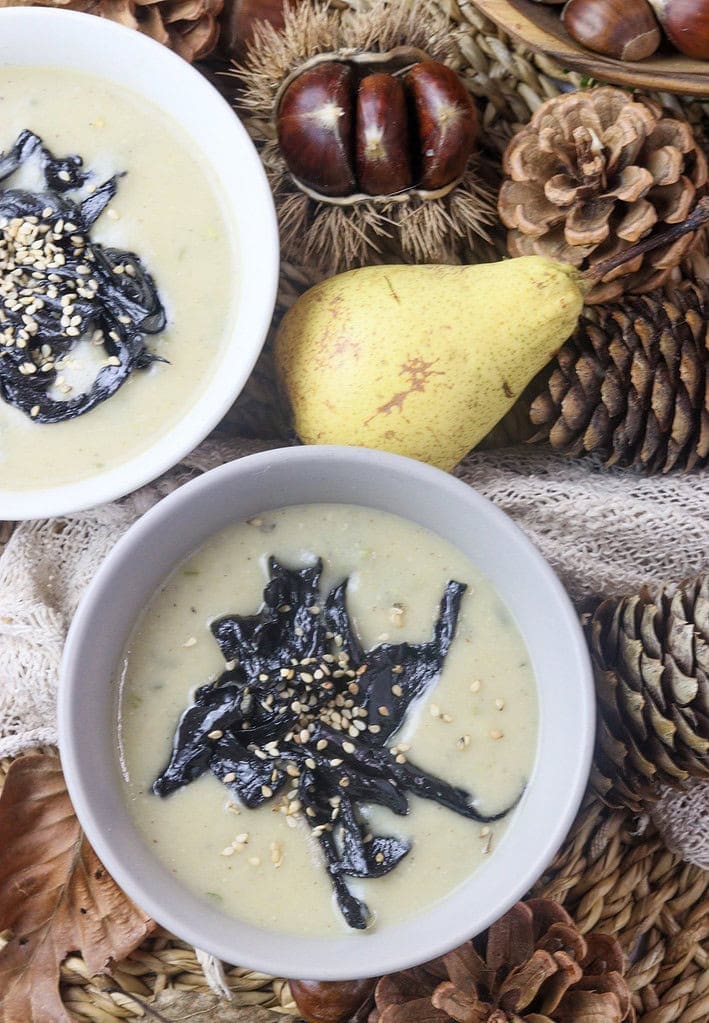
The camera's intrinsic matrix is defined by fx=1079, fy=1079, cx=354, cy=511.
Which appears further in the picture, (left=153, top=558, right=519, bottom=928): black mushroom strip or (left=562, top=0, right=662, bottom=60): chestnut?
(left=562, top=0, right=662, bottom=60): chestnut

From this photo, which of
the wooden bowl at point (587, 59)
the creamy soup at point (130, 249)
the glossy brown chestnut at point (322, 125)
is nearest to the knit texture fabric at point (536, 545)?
the creamy soup at point (130, 249)

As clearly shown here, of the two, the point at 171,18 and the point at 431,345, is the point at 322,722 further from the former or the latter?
the point at 171,18

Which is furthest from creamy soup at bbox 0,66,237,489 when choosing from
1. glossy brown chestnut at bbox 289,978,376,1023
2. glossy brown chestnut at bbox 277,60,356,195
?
glossy brown chestnut at bbox 289,978,376,1023

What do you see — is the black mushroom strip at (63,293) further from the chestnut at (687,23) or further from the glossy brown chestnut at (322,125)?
the chestnut at (687,23)

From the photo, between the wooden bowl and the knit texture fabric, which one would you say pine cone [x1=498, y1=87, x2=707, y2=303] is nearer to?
the wooden bowl

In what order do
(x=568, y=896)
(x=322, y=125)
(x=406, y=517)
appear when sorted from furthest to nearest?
(x=568, y=896), (x=322, y=125), (x=406, y=517)

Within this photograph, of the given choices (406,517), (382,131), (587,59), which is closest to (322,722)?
(406,517)
